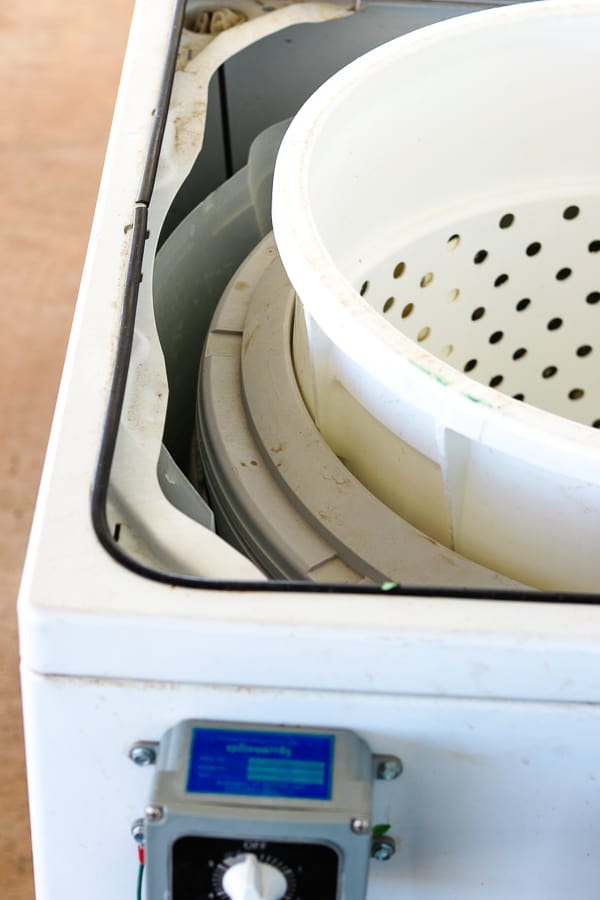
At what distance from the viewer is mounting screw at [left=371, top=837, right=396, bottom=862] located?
28.0 inches

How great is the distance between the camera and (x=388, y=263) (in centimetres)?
108

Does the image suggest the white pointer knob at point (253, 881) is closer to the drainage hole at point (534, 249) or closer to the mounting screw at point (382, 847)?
the mounting screw at point (382, 847)

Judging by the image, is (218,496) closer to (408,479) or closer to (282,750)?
(408,479)

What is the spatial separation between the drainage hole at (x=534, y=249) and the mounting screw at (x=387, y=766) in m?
0.69

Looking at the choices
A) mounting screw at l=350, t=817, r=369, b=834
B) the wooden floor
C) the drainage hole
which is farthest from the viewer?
the wooden floor

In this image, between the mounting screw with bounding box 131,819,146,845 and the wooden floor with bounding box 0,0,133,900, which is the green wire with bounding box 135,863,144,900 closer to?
the mounting screw with bounding box 131,819,146,845

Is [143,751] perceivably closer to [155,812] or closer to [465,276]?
[155,812]

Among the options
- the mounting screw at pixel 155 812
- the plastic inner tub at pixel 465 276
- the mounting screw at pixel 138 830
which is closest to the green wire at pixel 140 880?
the mounting screw at pixel 138 830

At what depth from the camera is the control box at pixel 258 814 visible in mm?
621

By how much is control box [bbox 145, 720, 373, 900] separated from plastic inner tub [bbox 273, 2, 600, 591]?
23 centimetres

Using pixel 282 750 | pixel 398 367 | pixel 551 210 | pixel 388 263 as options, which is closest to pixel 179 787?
pixel 282 750

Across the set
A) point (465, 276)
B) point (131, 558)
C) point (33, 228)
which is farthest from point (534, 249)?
point (33, 228)

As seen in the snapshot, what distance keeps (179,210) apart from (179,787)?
0.83 m

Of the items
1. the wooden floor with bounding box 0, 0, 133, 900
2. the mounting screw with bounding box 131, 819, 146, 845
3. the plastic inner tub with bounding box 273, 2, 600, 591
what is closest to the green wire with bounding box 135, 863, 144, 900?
the mounting screw with bounding box 131, 819, 146, 845
